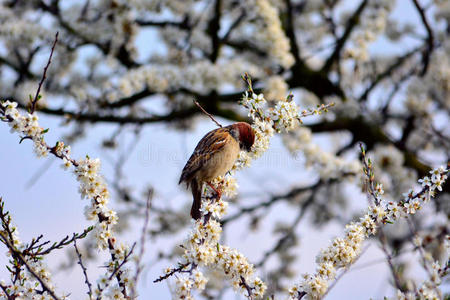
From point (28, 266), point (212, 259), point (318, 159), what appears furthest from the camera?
point (318, 159)

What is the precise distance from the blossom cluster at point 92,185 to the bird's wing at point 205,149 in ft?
5.05

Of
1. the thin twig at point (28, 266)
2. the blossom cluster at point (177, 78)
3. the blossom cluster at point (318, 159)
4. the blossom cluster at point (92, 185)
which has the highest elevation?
the blossom cluster at point (177, 78)

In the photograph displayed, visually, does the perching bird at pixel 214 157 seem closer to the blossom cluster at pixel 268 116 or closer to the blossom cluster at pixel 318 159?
the blossom cluster at pixel 268 116

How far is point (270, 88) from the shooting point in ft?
23.2

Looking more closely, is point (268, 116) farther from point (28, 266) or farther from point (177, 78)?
point (177, 78)

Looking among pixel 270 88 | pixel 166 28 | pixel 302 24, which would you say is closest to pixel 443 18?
pixel 302 24

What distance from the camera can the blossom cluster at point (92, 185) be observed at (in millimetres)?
2791

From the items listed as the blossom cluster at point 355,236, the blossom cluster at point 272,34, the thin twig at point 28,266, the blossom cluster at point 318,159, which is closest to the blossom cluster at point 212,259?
the blossom cluster at point 355,236

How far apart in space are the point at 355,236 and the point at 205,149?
196cm

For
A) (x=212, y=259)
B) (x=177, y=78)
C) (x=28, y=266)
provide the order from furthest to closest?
1. (x=177, y=78)
2. (x=212, y=259)
3. (x=28, y=266)

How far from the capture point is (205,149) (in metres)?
4.62

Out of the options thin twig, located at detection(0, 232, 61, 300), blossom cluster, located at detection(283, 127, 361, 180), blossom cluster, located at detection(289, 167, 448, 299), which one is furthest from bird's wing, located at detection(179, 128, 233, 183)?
blossom cluster, located at detection(283, 127, 361, 180)

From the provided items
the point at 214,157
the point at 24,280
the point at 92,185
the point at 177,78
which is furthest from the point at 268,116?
the point at 177,78

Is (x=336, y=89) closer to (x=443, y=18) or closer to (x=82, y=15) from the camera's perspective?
(x=443, y=18)
